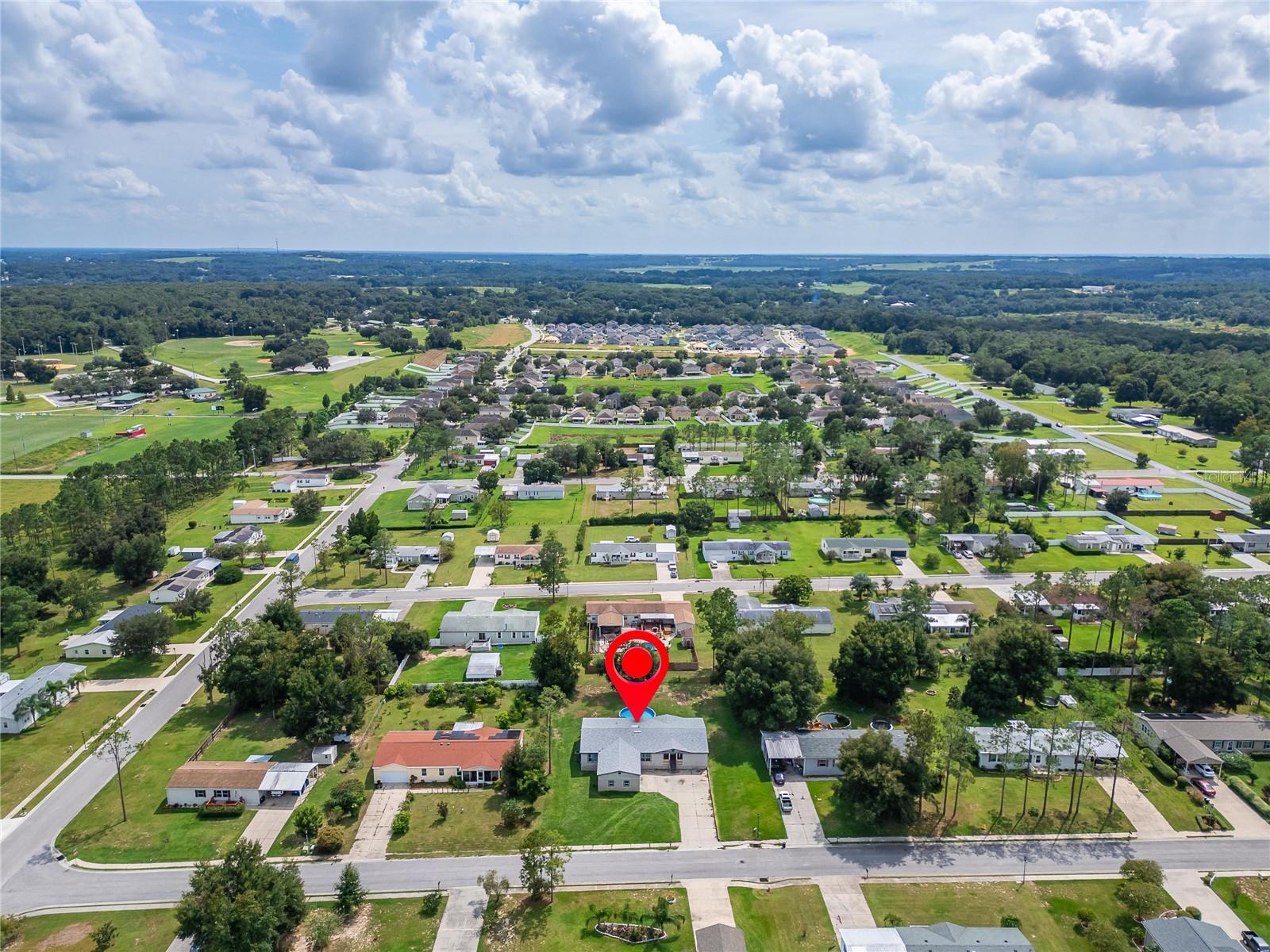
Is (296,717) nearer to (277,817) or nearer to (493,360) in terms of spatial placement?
(277,817)

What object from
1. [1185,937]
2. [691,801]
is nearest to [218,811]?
[691,801]

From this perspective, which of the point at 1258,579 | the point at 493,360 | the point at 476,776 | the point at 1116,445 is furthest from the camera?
the point at 493,360

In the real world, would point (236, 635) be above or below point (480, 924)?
above

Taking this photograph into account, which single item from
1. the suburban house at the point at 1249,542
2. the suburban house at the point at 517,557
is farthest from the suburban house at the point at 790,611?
the suburban house at the point at 1249,542

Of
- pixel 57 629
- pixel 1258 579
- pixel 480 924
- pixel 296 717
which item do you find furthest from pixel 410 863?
pixel 1258 579

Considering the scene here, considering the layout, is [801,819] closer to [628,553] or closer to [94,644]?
[628,553]

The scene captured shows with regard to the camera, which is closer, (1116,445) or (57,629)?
(57,629)

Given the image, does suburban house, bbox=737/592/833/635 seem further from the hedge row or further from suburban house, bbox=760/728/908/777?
the hedge row

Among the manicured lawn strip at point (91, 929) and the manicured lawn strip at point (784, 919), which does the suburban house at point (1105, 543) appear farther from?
A: the manicured lawn strip at point (91, 929)
